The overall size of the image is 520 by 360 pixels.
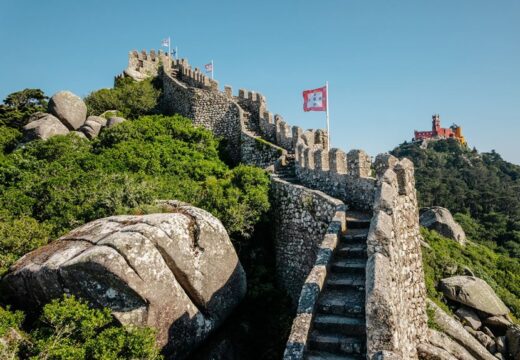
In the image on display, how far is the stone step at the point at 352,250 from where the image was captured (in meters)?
7.79

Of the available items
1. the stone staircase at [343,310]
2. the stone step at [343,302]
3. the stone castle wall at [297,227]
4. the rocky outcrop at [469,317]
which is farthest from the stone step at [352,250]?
the rocky outcrop at [469,317]

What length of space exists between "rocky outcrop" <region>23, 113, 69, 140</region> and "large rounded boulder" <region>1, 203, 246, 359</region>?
41.6 feet

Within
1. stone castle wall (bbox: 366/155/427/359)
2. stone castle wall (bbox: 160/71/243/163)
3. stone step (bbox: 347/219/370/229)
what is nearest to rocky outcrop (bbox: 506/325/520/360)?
stone castle wall (bbox: 366/155/427/359)

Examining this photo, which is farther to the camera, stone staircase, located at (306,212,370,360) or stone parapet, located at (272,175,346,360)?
stone parapet, located at (272,175,346,360)

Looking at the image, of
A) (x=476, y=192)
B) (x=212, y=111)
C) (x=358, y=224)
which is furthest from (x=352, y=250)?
(x=476, y=192)

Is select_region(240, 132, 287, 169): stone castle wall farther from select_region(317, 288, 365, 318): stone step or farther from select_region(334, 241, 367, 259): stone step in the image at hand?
select_region(317, 288, 365, 318): stone step

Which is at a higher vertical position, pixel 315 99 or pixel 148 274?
pixel 315 99

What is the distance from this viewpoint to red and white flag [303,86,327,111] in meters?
14.4

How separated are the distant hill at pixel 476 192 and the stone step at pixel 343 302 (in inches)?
1457

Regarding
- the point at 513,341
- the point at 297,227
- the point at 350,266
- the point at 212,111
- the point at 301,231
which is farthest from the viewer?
the point at 212,111

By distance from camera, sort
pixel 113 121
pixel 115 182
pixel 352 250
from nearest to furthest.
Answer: pixel 352 250 → pixel 115 182 → pixel 113 121

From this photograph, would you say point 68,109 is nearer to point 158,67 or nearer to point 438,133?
point 158,67

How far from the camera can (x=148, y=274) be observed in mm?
7926

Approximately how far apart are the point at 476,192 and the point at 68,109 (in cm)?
5245
